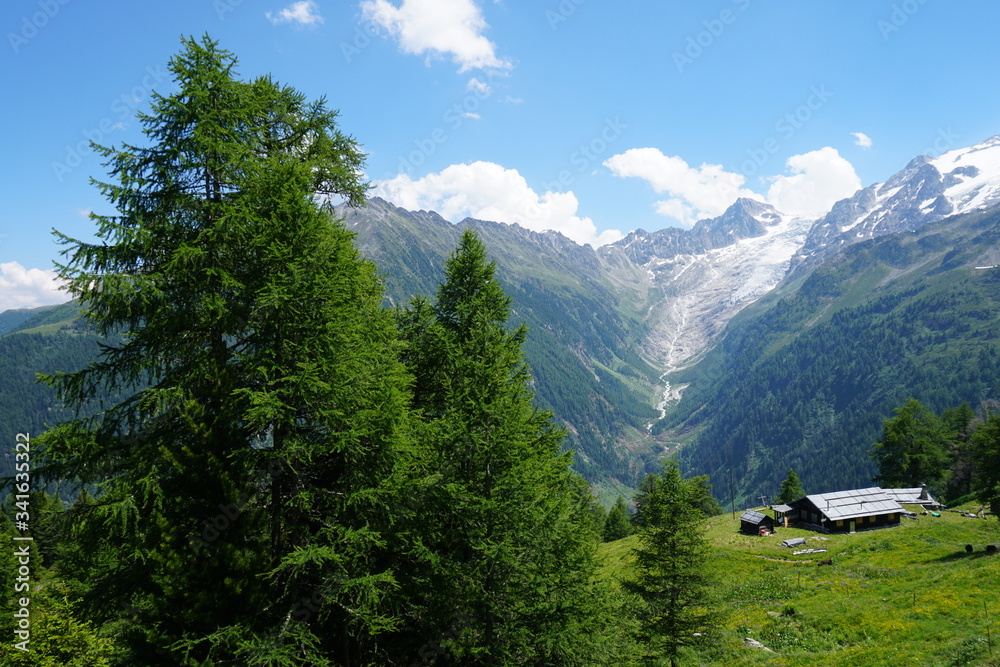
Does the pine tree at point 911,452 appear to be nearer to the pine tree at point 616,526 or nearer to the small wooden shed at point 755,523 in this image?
the small wooden shed at point 755,523

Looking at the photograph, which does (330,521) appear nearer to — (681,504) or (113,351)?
(113,351)

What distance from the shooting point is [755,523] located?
64.4m

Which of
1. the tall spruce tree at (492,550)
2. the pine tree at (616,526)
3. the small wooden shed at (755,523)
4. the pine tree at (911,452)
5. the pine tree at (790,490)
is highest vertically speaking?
the tall spruce tree at (492,550)

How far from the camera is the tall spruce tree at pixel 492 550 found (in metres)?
13.2

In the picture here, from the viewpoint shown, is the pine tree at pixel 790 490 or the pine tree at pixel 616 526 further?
the pine tree at pixel 616 526

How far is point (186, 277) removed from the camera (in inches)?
457

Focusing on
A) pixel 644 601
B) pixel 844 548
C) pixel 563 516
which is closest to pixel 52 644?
pixel 563 516

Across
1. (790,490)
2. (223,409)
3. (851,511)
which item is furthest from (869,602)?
(790,490)

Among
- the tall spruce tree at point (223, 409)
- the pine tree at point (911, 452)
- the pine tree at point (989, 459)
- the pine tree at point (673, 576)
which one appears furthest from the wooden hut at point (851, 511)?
the tall spruce tree at point (223, 409)

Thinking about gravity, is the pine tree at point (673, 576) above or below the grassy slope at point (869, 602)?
above

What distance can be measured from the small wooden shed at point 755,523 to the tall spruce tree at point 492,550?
60.7 metres

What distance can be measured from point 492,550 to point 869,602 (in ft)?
94.2

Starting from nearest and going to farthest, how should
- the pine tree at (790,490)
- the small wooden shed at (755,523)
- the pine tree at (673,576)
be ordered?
the pine tree at (673,576) < the small wooden shed at (755,523) < the pine tree at (790,490)

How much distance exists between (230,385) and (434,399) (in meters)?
8.97
